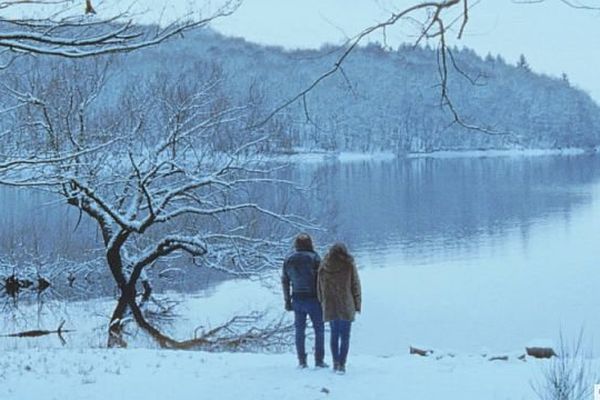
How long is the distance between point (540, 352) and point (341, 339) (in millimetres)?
3353

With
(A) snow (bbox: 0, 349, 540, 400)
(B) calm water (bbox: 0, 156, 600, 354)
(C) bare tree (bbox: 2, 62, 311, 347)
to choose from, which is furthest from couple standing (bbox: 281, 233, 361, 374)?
(C) bare tree (bbox: 2, 62, 311, 347)

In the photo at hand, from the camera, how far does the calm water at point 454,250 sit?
53.8ft

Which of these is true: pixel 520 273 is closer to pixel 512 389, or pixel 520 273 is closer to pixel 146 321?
pixel 146 321

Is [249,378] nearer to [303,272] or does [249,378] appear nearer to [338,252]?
[303,272]

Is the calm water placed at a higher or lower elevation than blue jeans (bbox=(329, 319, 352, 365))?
lower

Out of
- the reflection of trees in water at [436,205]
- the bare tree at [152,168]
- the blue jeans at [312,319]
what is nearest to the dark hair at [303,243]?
the blue jeans at [312,319]

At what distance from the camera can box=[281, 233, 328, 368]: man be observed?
742 cm

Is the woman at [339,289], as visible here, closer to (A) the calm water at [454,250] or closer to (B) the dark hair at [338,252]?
(B) the dark hair at [338,252]

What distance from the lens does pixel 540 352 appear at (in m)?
9.45

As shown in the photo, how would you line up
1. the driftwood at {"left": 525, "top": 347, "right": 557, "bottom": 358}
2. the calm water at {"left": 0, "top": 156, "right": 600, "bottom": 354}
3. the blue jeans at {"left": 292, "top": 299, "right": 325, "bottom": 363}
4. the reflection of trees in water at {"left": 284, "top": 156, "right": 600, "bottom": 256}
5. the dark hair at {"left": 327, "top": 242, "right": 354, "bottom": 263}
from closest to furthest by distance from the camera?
the dark hair at {"left": 327, "top": 242, "right": 354, "bottom": 263}, the blue jeans at {"left": 292, "top": 299, "right": 325, "bottom": 363}, the driftwood at {"left": 525, "top": 347, "right": 557, "bottom": 358}, the calm water at {"left": 0, "top": 156, "right": 600, "bottom": 354}, the reflection of trees in water at {"left": 284, "top": 156, "right": 600, "bottom": 256}

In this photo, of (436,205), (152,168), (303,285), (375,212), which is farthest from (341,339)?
(436,205)

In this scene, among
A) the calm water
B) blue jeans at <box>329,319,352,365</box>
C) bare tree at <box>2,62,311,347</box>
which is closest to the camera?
blue jeans at <box>329,319,352,365</box>

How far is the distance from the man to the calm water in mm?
6796

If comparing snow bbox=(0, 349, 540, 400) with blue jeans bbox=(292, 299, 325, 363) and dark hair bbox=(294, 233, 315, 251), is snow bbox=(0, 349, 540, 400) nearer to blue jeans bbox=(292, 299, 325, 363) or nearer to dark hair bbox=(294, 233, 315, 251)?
blue jeans bbox=(292, 299, 325, 363)
